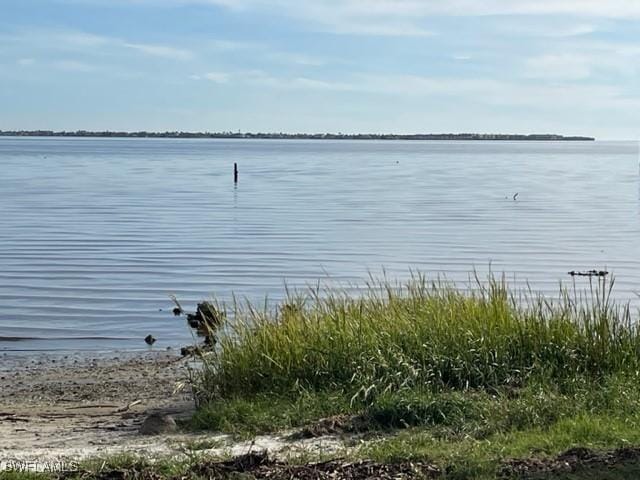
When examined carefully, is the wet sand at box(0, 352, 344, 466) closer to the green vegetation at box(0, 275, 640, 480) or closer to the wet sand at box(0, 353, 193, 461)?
the wet sand at box(0, 353, 193, 461)

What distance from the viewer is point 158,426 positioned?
899 centimetres

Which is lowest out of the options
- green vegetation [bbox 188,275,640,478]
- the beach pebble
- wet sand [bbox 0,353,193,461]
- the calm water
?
the calm water

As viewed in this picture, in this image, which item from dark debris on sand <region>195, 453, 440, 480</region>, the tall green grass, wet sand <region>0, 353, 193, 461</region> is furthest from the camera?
the tall green grass

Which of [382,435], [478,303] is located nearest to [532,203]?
[478,303]

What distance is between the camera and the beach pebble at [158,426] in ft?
29.3

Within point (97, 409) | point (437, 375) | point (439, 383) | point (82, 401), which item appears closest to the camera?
point (439, 383)

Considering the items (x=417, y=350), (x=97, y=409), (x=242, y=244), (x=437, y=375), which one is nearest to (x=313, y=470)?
(x=437, y=375)

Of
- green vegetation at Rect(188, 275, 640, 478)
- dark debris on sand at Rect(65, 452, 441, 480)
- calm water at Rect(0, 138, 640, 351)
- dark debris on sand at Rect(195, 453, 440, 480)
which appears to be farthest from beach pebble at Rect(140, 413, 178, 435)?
calm water at Rect(0, 138, 640, 351)

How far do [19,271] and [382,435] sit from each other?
1835 centimetres

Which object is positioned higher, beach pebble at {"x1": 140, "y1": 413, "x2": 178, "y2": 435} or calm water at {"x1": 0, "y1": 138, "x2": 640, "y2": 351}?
beach pebble at {"x1": 140, "y1": 413, "x2": 178, "y2": 435}

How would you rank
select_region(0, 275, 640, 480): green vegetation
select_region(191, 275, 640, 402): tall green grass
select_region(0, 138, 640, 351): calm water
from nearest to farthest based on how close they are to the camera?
select_region(0, 275, 640, 480): green vegetation → select_region(191, 275, 640, 402): tall green grass → select_region(0, 138, 640, 351): calm water

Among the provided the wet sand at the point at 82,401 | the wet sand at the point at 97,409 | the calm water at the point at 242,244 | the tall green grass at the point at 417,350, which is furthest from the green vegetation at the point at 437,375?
the calm water at the point at 242,244

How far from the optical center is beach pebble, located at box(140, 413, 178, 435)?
29.3ft

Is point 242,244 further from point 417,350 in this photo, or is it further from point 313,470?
point 313,470
